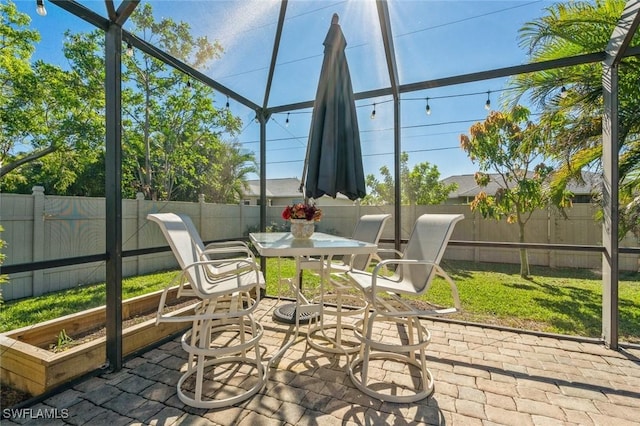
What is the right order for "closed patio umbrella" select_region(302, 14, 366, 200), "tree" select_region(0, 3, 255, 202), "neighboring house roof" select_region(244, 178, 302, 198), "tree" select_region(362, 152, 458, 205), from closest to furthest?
"closed patio umbrella" select_region(302, 14, 366, 200)
"tree" select_region(0, 3, 255, 202)
"tree" select_region(362, 152, 458, 205)
"neighboring house roof" select_region(244, 178, 302, 198)

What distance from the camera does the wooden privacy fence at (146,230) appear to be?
306 centimetres

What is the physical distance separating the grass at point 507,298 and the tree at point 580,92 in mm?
1208

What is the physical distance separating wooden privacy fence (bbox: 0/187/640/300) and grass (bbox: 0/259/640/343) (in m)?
0.20

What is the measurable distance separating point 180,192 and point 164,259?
178cm

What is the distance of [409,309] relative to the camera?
1987 mm

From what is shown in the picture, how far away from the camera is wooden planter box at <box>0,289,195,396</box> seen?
6.31 ft

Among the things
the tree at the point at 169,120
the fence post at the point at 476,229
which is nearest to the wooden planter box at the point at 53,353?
the tree at the point at 169,120

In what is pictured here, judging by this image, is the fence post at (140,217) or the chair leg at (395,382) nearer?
the chair leg at (395,382)

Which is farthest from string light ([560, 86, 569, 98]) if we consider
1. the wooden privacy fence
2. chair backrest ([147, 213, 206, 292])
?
chair backrest ([147, 213, 206, 292])

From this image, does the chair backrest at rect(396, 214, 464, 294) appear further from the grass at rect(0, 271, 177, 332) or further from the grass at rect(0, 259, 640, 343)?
the grass at rect(0, 271, 177, 332)

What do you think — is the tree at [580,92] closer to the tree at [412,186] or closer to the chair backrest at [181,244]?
the tree at [412,186]

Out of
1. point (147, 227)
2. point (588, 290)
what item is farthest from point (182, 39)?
point (588, 290)

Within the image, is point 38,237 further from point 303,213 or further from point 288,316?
point 303,213

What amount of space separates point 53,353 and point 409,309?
2.38 meters
